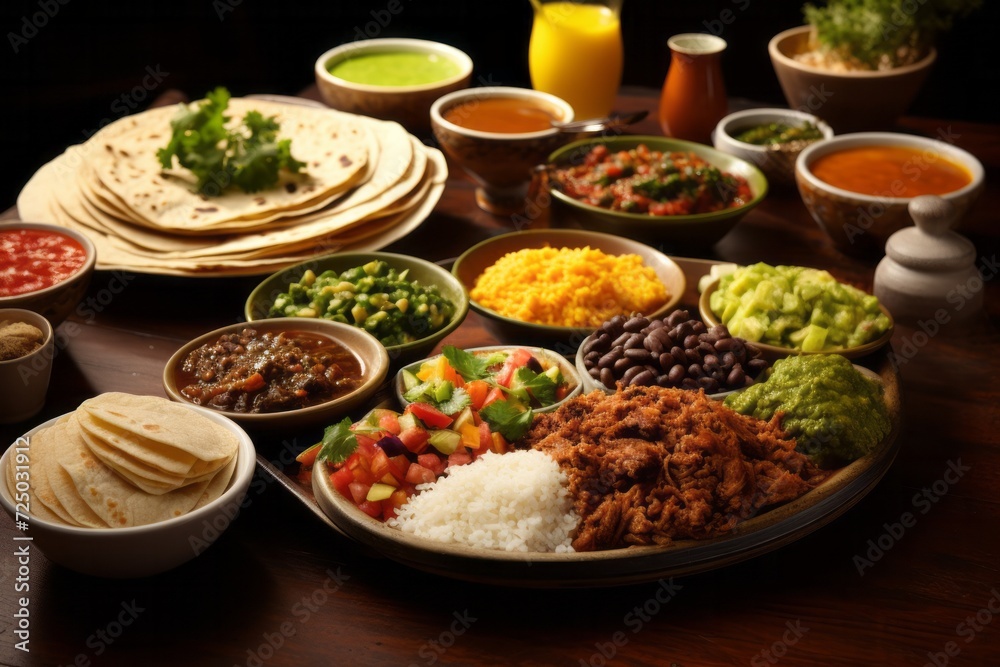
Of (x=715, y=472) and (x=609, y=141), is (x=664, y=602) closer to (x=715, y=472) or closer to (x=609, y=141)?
(x=715, y=472)

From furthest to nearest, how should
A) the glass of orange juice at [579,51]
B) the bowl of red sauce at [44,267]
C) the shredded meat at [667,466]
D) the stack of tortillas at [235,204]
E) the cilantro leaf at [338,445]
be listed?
1. the glass of orange juice at [579,51]
2. the stack of tortillas at [235,204]
3. the bowl of red sauce at [44,267]
4. the cilantro leaf at [338,445]
5. the shredded meat at [667,466]

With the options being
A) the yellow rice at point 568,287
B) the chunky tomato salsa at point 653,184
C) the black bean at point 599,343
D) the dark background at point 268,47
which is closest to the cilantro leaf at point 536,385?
the black bean at point 599,343

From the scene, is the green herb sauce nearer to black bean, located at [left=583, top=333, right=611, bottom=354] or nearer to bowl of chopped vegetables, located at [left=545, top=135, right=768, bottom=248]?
bowl of chopped vegetables, located at [left=545, top=135, right=768, bottom=248]

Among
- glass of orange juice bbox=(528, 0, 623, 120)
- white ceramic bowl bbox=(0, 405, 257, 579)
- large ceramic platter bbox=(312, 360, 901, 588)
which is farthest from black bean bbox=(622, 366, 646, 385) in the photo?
glass of orange juice bbox=(528, 0, 623, 120)

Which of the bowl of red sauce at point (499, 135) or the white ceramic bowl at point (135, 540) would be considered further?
the bowl of red sauce at point (499, 135)

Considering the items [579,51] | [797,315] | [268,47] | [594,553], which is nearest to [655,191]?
[797,315]

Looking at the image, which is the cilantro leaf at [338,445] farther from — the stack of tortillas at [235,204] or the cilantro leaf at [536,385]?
the stack of tortillas at [235,204]
